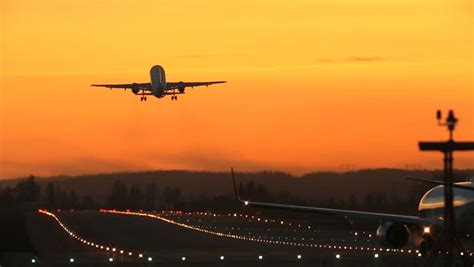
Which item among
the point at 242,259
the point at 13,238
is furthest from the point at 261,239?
the point at 242,259

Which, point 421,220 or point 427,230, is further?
point 421,220

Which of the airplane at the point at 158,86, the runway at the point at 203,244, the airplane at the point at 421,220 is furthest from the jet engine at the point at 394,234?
the airplane at the point at 158,86

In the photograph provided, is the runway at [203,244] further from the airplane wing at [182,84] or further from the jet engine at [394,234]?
the airplane wing at [182,84]

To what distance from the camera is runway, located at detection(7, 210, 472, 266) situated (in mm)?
63031

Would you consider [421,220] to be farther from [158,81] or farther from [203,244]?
[158,81]

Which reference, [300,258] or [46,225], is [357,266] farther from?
[46,225]

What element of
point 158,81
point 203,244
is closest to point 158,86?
point 158,81

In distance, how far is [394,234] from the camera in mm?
69688

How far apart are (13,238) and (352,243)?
20038 millimetres

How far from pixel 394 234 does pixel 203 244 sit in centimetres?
1363

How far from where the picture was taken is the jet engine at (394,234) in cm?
6956

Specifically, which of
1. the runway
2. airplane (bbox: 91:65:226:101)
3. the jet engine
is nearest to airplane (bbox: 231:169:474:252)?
the jet engine

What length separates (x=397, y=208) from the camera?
11388 centimetres

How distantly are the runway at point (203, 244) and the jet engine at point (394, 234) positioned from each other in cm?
72
